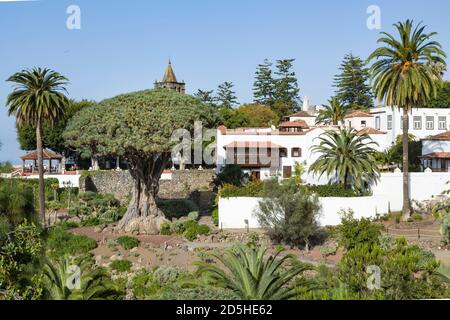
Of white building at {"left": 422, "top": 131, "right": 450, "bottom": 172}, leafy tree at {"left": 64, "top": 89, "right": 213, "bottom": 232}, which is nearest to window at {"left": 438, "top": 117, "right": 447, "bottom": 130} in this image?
white building at {"left": 422, "top": 131, "right": 450, "bottom": 172}

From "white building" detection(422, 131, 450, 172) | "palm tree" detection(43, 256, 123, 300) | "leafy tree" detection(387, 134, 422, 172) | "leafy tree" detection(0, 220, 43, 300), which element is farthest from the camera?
"leafy tree" detection(387, 134, 422, 172)

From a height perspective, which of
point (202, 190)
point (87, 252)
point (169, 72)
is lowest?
point (87, 252)

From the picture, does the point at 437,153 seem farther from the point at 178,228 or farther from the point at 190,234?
the point at 190,234

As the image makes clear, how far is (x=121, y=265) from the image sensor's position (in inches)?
1268

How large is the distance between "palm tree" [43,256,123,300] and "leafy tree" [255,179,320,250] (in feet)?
57.6

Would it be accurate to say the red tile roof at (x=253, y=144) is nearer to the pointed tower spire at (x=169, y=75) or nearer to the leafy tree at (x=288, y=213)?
the leafy tree at (x=288, y=213)

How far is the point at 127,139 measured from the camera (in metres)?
38.8

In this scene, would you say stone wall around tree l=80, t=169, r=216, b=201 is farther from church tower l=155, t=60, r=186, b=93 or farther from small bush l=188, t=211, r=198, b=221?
church tower l=155, t=60, r=186, b=93

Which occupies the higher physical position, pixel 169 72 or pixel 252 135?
pixel 169 72

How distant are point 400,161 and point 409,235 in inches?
651

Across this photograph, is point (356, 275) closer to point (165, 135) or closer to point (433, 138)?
point (165, 135)

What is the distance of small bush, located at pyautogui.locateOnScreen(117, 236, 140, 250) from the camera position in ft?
119

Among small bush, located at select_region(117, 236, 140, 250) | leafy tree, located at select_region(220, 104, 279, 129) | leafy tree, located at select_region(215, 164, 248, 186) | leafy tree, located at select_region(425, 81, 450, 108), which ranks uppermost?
leafy tree, located at select_region(425, 81, 450, 108)
